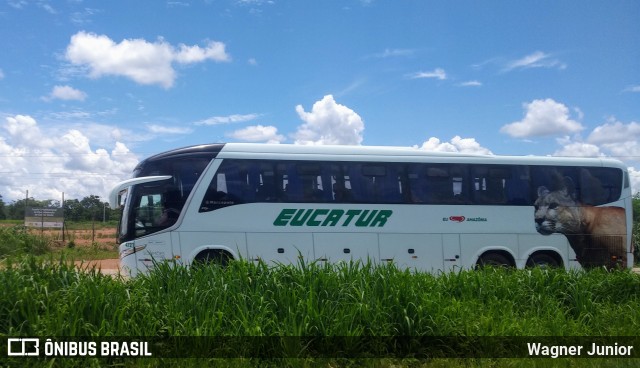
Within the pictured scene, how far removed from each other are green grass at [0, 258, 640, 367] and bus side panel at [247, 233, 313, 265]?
A: 396 cm

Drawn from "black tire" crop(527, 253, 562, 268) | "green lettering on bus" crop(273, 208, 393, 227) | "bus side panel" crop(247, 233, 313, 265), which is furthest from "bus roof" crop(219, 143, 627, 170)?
"black tire" crop(527, 253, 562, 268)

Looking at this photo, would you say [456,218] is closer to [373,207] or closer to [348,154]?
[373,207]

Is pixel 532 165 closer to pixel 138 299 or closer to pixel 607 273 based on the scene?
pixel 607 273

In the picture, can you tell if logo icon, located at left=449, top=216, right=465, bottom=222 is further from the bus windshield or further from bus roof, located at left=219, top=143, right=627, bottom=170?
the bus windshield

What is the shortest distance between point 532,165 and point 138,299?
32.2 feet

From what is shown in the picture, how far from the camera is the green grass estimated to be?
16.3 ft

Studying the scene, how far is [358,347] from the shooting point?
5.28 metres

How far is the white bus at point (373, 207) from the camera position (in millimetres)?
10453

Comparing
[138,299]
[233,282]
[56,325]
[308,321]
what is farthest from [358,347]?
[56,325]

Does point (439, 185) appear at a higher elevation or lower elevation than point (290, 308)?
higher

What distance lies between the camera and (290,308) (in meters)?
5.38

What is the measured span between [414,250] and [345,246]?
1.58m

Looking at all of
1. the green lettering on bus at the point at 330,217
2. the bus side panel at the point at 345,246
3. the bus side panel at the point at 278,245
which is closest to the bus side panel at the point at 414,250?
the bus side panel at the point at 345,246

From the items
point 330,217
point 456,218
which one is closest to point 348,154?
point 330,217
